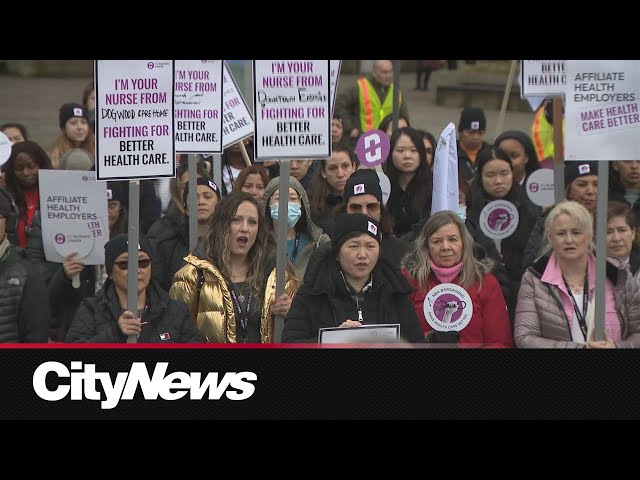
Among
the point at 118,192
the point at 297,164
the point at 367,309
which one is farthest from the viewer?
the point at 297,164

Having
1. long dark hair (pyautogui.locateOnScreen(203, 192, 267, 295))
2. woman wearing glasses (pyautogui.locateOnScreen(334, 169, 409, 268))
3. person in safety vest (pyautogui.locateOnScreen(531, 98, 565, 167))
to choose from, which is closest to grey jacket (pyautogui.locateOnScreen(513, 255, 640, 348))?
woman wearing glasses (pyautogui.locateOnScreen(334, 169, 409, 268))

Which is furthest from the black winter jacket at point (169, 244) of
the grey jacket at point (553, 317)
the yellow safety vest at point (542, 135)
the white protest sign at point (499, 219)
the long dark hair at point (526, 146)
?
the yellow safety vest at point (542, 135)

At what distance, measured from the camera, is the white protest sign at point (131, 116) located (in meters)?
5.87

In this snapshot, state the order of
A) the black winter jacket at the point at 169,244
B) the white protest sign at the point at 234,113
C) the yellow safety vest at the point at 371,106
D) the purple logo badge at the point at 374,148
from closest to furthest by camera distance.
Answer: the black winter jacket at the point at 169,244 < the white protest sign at the point at 234,113 < the purple logo badge at the point at 374,148 < the yellow safety vest at the point at 371,106

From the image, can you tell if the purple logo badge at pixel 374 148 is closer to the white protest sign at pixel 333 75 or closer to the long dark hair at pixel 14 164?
the white protest sign at pixel 333 75

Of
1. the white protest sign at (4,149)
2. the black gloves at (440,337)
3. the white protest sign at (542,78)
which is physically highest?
the white protest sign at (542,78)

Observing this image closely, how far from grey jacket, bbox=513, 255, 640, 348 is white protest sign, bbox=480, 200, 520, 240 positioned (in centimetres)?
80

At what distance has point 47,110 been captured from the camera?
10305 millimetres

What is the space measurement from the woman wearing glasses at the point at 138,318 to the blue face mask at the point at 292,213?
733 millimetres

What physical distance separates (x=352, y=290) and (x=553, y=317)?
2.75ft

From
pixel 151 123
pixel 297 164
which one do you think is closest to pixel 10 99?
pixel 297 164

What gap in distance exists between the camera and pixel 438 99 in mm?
13961

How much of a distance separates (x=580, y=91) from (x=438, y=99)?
8.07 m

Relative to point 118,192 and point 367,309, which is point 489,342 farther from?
point 118,192
